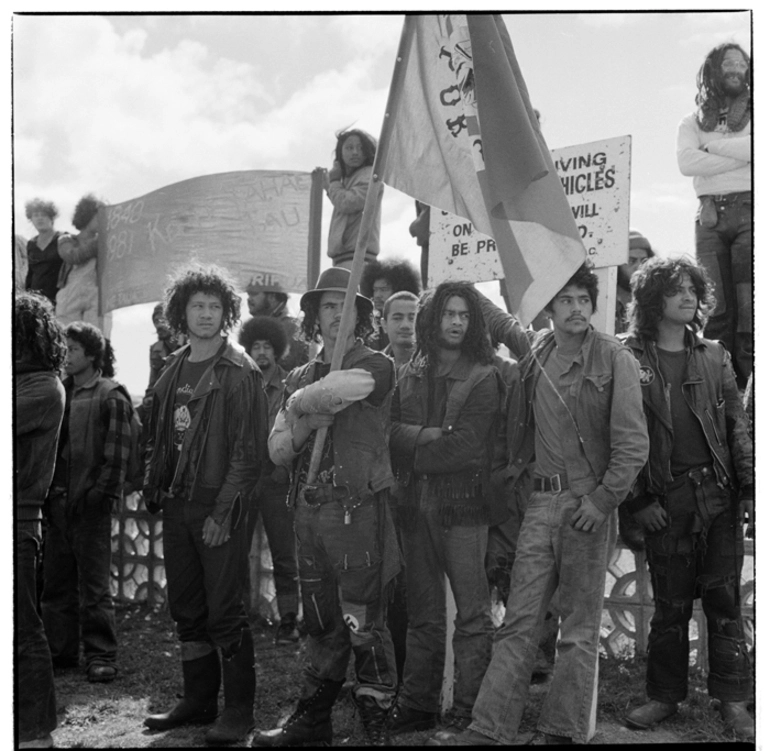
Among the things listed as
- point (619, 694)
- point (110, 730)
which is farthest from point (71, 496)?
point (619, 694)

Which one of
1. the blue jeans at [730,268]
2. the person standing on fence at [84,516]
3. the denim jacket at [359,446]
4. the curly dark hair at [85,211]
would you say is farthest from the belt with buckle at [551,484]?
the curly dark hair at [85,211]

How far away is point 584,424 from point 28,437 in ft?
8.94

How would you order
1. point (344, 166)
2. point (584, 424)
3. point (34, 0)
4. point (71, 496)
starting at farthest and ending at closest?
point (344, 166) < point (71, 496) < point (34, 0) < point (584, 424)

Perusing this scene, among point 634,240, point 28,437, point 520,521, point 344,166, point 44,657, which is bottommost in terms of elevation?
point 44,657

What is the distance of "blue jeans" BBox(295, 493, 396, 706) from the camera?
15.5ft

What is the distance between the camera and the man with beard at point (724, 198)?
6195 mm

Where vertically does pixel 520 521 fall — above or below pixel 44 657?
above

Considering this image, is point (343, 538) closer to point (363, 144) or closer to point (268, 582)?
point (268, 582)

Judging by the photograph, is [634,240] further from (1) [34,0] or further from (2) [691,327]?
(1) [34,0]

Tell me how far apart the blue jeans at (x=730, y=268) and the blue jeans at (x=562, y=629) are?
2.15m

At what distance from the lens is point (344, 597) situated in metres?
4.75

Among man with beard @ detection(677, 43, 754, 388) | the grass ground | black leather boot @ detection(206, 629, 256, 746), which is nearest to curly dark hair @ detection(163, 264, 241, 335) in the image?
black leather boot @ detection(206, 629, 256, 746)

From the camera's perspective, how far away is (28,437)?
4977 mm
